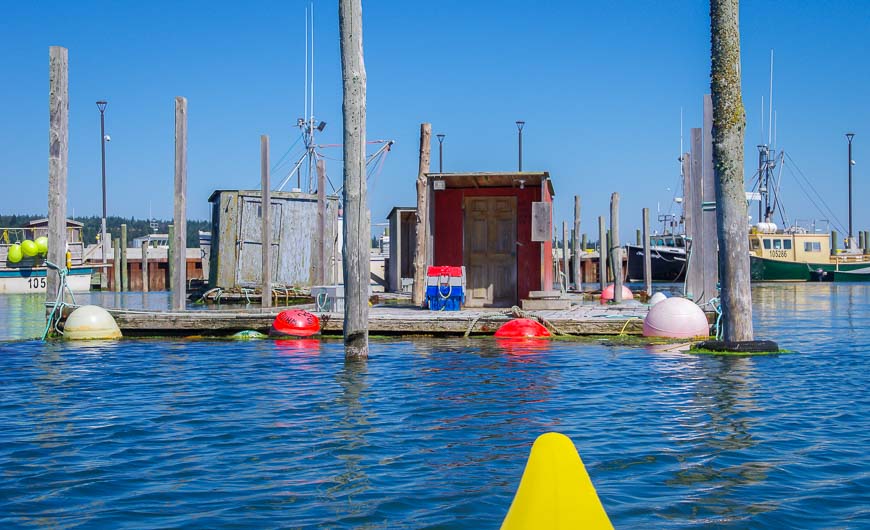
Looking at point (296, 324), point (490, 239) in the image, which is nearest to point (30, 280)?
point (490, 239)

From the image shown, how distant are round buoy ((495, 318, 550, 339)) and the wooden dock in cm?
20

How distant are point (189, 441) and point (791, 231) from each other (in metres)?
51.7

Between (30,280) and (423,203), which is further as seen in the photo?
(30,280)

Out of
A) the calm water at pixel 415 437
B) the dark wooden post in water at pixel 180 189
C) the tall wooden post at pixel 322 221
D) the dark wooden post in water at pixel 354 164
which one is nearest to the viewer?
the calm water at pixel 415 437

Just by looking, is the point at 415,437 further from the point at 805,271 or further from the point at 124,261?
the point at 805,271

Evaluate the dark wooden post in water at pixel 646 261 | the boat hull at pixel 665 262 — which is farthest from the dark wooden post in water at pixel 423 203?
the boat hull at pixel 665 262

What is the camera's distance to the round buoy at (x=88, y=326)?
15219mm

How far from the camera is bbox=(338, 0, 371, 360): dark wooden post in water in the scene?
446 inches

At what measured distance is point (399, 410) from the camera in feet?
28.5

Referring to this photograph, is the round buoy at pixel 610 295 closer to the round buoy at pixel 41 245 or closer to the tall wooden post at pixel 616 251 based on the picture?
the tall wooden post at pixel 616 251

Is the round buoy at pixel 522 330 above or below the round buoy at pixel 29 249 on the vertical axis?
below

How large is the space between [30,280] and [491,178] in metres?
29.1

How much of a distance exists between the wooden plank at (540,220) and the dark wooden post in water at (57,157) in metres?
9.38

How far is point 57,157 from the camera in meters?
14.7
